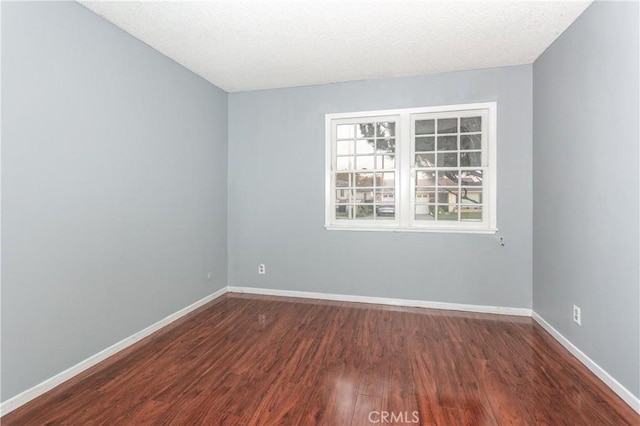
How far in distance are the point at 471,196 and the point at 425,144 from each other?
31.4 inches

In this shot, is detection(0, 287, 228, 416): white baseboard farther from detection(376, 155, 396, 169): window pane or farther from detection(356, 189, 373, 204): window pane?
detection(376, 155, 396, 169): window pane

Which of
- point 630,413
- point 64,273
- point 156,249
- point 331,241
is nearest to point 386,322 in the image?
point 331,241

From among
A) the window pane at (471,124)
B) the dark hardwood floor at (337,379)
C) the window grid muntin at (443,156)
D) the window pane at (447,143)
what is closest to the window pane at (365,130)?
the window grid muntin at (443,156)

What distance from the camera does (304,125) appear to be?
3934mm

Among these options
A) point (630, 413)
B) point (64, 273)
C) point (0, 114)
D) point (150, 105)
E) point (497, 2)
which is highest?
point (497, 2)

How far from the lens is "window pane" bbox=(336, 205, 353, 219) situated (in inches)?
154

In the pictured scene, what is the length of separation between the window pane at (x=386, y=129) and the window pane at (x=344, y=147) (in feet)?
1.20

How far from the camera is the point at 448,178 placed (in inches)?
140

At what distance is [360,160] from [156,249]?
2478 millimetres

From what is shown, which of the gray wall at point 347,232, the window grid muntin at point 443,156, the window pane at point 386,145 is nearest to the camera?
the gray wall at point 347,232

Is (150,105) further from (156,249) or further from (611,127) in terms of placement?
(611,127)

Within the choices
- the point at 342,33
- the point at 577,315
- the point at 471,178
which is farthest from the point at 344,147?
the point at 577,315

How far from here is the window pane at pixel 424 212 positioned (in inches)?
143

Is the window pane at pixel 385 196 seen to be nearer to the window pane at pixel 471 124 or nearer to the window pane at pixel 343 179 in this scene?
the window pane at pixel 343 179
